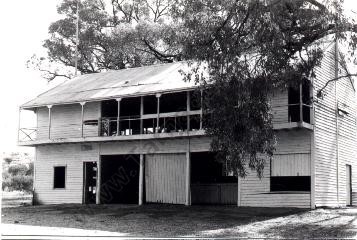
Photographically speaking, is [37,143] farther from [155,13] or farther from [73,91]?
[155,13]

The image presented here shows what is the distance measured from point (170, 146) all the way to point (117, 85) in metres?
4.89

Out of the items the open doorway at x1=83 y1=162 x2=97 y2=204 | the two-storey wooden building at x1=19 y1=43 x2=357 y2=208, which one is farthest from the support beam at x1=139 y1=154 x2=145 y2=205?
the open doorway at x1=83 y1=162 x2=97 y2=204

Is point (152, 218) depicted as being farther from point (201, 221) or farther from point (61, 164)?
point (61, 164)

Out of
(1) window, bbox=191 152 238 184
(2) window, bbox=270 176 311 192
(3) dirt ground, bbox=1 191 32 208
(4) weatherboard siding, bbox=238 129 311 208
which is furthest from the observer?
(3) dirt ground, bbox=1 191 32 208

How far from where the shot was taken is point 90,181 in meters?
29.2

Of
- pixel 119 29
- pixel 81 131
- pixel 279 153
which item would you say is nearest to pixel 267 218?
pixel 279 153

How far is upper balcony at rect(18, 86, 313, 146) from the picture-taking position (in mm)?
24672

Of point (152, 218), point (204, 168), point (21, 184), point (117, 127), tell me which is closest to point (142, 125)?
point (117, 127)

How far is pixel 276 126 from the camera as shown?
2239cm

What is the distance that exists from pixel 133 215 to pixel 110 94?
749 centimetres

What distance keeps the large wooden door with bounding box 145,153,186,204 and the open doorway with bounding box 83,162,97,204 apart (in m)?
Answer: 3.63

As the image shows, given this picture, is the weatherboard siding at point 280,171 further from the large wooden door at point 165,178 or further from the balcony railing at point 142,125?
the large wooden door at point 165,178

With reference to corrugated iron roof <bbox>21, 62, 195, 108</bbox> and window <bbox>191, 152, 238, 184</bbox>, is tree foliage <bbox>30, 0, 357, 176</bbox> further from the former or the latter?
window <bbox>191, 152, 238, 184</bbox>

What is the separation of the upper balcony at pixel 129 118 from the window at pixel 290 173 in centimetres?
173
